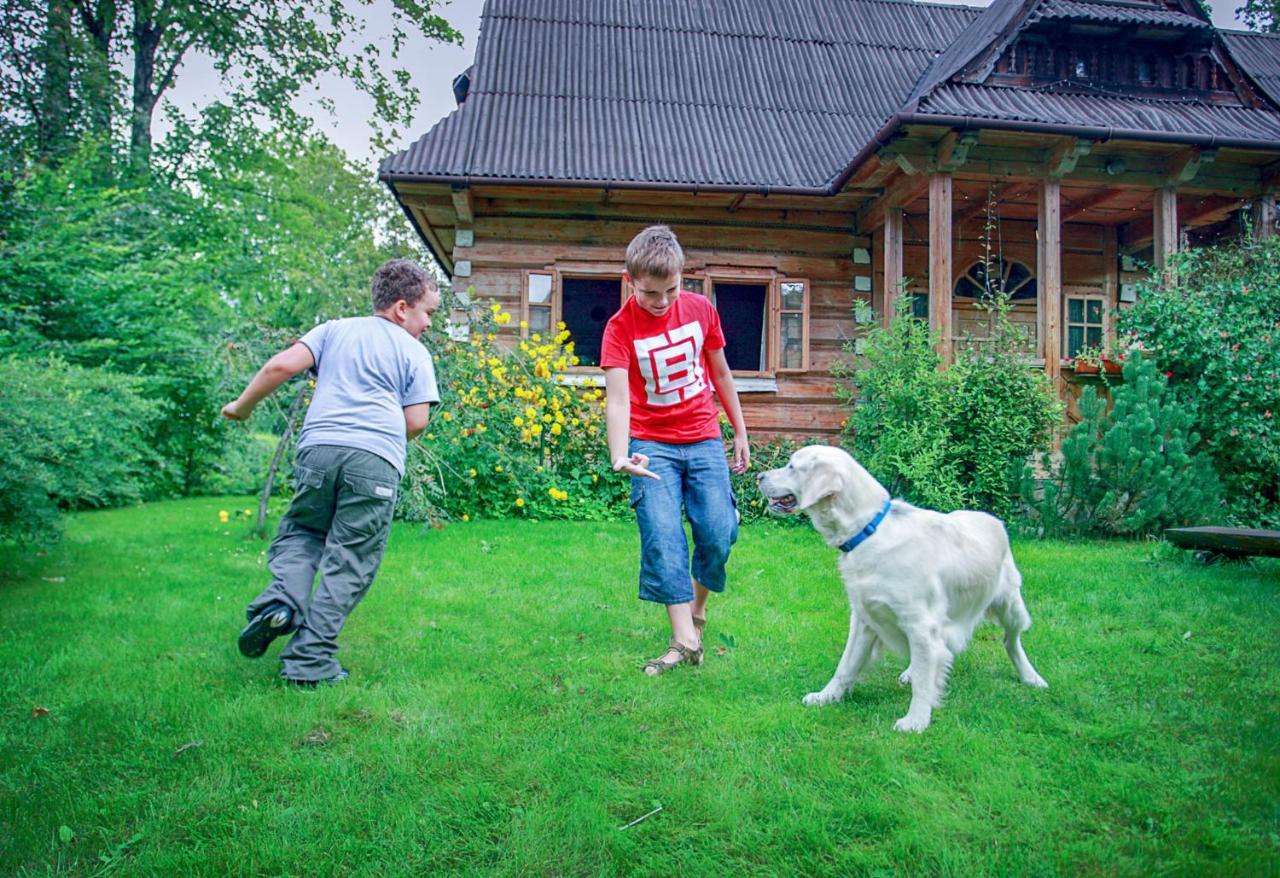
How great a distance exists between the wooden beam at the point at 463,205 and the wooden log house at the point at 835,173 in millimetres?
33

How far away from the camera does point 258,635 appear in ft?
10.5

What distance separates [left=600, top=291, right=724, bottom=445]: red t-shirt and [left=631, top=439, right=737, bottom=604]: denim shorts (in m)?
0.09

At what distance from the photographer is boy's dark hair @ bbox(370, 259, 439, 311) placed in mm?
3555

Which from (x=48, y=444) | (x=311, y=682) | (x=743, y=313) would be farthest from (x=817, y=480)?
(x=743, y=313)

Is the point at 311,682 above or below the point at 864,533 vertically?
below

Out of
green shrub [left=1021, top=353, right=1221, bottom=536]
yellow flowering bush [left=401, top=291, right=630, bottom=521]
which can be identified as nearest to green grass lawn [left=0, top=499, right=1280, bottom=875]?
green shrub [left=1021, top=353, right=1221, bottom=536]

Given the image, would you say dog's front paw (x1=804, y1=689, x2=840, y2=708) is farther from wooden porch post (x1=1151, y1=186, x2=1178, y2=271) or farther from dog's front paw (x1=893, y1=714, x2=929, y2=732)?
wooden porch post (x1=1151, y1=186, x2=1178, y2=271)

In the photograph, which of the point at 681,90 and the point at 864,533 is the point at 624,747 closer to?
the point at 864,533

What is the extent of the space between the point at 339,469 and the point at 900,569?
2.21 metres

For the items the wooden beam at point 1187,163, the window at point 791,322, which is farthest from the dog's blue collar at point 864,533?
the wooden beam at point 1187,163

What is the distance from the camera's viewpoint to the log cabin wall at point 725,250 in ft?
33.9

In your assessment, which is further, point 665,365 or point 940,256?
point 940,256

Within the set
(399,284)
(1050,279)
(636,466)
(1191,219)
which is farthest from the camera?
(1191,219)

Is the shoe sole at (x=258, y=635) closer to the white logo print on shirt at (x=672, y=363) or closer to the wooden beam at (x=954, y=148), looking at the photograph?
the white logo print on shirt at (x=672, y=363)
